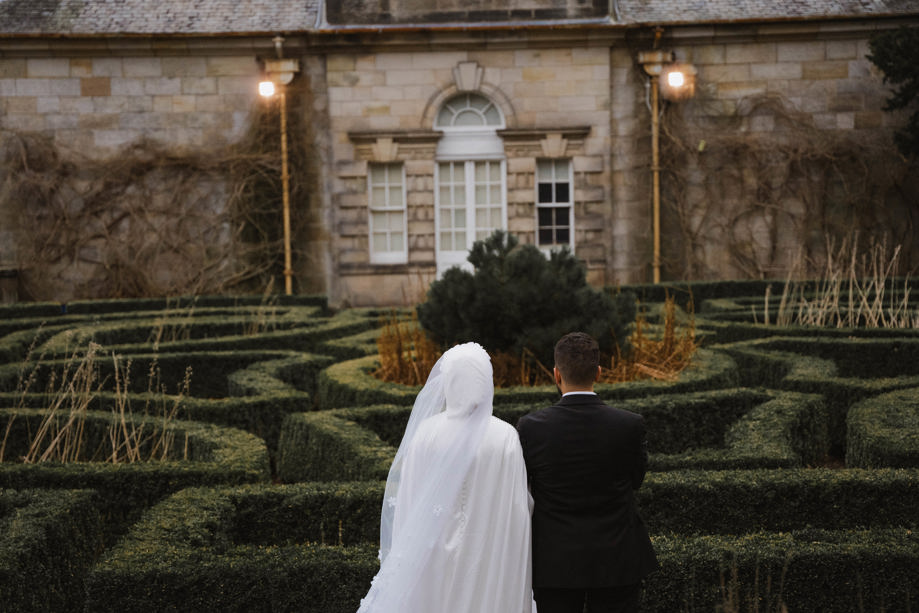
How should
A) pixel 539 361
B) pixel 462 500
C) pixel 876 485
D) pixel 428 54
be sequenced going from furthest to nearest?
pixel 428 54, pixel 539 361, pixel 876 485, pixel 462 500

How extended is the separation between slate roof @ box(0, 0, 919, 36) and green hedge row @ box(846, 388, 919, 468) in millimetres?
10769

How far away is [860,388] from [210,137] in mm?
12211

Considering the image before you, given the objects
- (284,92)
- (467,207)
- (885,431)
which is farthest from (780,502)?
(284,92)

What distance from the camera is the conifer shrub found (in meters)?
7.65

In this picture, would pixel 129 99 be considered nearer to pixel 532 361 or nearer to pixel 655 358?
pixel 532 361

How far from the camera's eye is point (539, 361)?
7723 millimetres

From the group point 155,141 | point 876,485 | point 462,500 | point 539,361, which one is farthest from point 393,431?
point 155,141

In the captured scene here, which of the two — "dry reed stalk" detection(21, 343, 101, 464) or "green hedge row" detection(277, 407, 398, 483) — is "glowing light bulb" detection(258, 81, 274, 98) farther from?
"green hedge row" detection(277, 407, 398, 483)

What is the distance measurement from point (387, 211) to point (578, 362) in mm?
13900

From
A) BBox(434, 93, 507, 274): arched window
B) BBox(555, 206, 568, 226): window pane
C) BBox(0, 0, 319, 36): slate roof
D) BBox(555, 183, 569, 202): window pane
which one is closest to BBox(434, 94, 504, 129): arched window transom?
BBox(434, 93, 507, 274): arched window

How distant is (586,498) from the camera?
10.4 feet

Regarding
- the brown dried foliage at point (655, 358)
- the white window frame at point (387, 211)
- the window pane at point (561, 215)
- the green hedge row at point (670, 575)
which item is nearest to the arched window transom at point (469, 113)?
the white window frame at point (387, 211)

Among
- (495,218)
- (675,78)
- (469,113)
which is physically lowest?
(495,218)

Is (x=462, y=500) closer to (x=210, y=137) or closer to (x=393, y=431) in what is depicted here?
(x=393, y=431)
